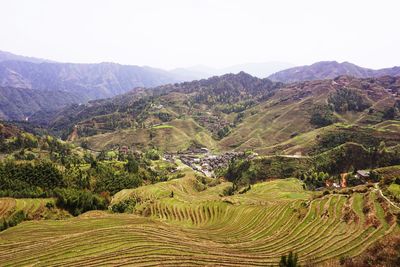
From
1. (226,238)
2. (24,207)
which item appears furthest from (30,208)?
(226,238)

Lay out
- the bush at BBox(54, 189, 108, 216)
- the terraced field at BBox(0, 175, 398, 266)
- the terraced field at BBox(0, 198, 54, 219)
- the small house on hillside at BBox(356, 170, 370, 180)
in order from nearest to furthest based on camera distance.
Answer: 1. the terraced field at BBox(0, 175, 398, 266)
2. the terraced field at BBox(0, 198, 54, 219)
3. the bush at BBox(54, 189, 108, 216)
4. the small house on hillside at BBox(356, 170, 370, 180)

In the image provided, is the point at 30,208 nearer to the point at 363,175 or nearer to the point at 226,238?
the point at 226,238

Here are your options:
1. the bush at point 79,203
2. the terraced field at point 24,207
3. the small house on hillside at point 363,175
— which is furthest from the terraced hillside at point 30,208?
the small house on hillside at point 363,175

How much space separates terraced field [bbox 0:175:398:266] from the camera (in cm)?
4606

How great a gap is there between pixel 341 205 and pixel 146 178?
13449cm

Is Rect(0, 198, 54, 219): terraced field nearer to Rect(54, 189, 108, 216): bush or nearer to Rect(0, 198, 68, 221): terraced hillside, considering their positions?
Rect(0, 198, 68, 221): terraced hillside

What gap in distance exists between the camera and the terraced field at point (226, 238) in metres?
46.1

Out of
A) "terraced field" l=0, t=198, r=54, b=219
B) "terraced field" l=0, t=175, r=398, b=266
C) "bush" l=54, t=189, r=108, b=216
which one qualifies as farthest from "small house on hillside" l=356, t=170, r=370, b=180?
"terraced field" l=0, t=198, r=54, b=219

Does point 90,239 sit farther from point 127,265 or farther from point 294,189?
point 294,189

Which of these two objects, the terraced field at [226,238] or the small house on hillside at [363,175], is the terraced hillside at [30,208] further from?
the small house on hillside at [363,175]

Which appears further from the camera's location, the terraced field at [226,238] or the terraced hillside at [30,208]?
the terraced hillside at [30,208]

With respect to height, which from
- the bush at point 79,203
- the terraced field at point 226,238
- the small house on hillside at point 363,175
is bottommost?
the bush at point 79,203

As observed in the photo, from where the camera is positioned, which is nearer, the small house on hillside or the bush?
the bush

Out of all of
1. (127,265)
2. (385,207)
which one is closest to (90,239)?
(127,265)
